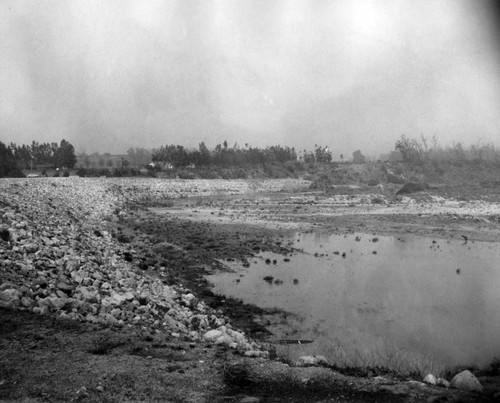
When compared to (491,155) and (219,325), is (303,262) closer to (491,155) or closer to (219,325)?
(219,325)

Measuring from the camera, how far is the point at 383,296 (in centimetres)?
1007

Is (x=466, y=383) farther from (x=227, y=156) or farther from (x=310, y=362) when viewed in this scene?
(x=227, y=156)

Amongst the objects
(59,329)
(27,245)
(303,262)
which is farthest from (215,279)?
(59,329)

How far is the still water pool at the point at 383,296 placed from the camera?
7340mm

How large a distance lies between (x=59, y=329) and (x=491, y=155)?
9186cm

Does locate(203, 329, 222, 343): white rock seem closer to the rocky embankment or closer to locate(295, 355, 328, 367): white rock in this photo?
the rocky embankment

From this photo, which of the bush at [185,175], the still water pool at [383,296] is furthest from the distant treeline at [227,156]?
the still water pool at [383,296]

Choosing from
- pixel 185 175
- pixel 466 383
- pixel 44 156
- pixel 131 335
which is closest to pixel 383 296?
pixel 466 383

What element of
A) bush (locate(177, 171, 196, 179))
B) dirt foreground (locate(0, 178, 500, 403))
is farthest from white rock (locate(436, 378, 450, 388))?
bush (locate(177, 171, 196, 179))

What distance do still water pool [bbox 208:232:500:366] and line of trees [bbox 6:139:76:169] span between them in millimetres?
65219

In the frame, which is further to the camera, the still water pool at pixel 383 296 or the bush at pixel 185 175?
the bush at pixel 185 175

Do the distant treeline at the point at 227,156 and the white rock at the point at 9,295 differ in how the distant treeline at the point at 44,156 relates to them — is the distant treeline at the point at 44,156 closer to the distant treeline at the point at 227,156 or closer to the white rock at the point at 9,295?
the distant treeline at the point at 227,156

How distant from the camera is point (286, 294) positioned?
10.0 meters

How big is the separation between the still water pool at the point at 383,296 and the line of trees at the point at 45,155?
6522 cm
